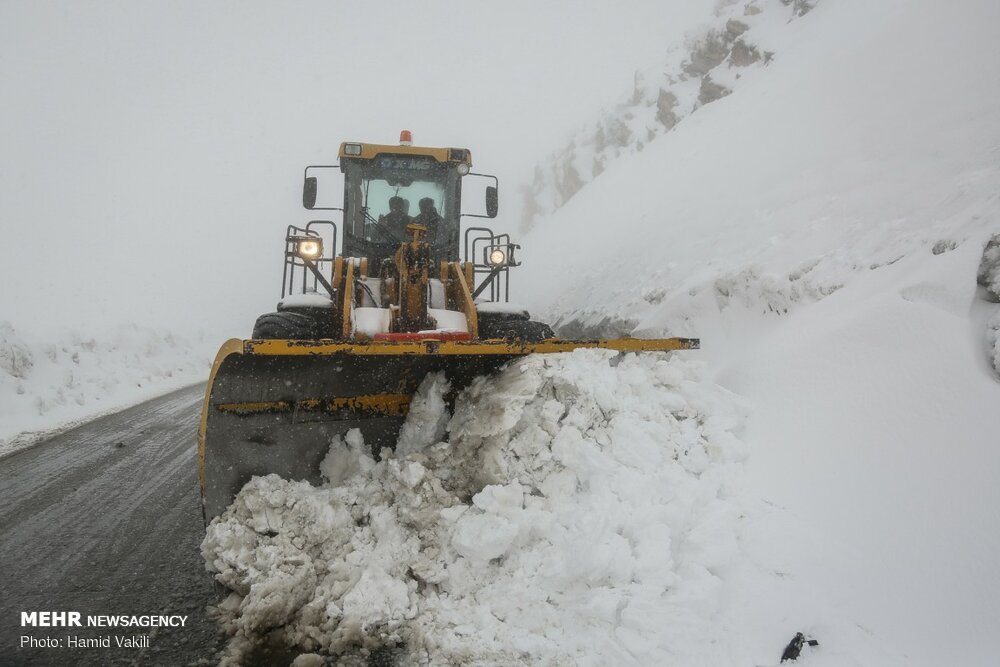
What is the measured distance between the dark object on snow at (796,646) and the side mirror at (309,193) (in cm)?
525

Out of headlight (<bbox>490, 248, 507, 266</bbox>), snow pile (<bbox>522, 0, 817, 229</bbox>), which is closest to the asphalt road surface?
headlight (<bbox>490, 248, 507, 266</bbox>)

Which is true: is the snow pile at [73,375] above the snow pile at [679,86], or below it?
below

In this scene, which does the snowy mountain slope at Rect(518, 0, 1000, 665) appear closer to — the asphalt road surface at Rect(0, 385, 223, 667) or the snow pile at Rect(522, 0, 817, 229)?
the asphalt road surface at Rect(0, 385, 223, 667)

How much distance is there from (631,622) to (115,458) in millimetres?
4893

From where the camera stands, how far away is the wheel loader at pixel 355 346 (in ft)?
9.93

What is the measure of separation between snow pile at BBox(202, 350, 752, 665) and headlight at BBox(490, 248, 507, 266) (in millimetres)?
1943

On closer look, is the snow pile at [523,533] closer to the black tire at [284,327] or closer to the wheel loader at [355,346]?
the wheel loader at [355,346]

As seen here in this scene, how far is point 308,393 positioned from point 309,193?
9.57 ft

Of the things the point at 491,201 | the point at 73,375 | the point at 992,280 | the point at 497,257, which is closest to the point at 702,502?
the point at 992,280

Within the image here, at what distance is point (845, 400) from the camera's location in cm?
324

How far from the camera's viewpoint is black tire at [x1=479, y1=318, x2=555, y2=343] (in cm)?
427

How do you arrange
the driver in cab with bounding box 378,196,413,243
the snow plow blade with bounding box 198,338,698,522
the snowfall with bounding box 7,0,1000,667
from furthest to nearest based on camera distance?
the driver in cab with bounding box 378,196,413,243 → the snow plow blade with bounding box 198,338,698,522 → the snowfall with bounding box 7,0,1000,667

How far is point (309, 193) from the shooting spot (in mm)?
5664

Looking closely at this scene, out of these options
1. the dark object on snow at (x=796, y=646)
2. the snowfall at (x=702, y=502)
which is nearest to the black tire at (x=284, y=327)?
the snowfall at (x=702, y=502)
